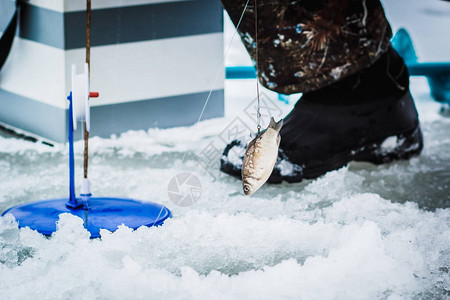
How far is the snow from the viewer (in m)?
1.21

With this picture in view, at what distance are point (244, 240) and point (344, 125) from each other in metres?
0.69

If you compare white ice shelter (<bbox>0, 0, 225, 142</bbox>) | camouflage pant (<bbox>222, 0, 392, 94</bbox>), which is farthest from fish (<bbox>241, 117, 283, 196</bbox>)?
white ice shelter (<bbox>0, 0, 225, 142</bbox>)

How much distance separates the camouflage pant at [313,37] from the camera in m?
1.78

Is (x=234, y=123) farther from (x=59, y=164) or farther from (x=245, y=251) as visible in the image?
(x=245, y=251)

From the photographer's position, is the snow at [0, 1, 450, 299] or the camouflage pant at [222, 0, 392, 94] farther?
the camouflage pant at [222, 0, 392, 94]

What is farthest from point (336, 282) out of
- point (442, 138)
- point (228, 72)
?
point (228, 72)

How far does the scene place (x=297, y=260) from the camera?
1.36 metres

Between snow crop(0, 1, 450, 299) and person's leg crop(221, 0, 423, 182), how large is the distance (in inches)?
2.5

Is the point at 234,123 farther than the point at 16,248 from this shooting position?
Yes

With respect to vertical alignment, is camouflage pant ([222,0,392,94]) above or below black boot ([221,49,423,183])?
above

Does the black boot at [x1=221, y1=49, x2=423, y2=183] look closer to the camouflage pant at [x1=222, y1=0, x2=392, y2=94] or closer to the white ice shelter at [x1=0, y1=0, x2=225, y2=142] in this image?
the camouflage pant at [x1=222, y1=0, x2=392, y2=94]

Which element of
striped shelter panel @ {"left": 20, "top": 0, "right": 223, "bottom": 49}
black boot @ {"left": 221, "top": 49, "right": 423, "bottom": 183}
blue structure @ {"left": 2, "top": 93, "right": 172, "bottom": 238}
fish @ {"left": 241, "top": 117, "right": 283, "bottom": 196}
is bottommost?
blue structure @ {"left": 2, "top": 93, "right": 172, "bottom": 238}

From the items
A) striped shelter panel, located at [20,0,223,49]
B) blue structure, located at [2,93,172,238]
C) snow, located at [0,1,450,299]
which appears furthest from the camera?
striped shelter panel, located at [20,0,223,49]

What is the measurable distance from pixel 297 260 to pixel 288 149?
63 cm
